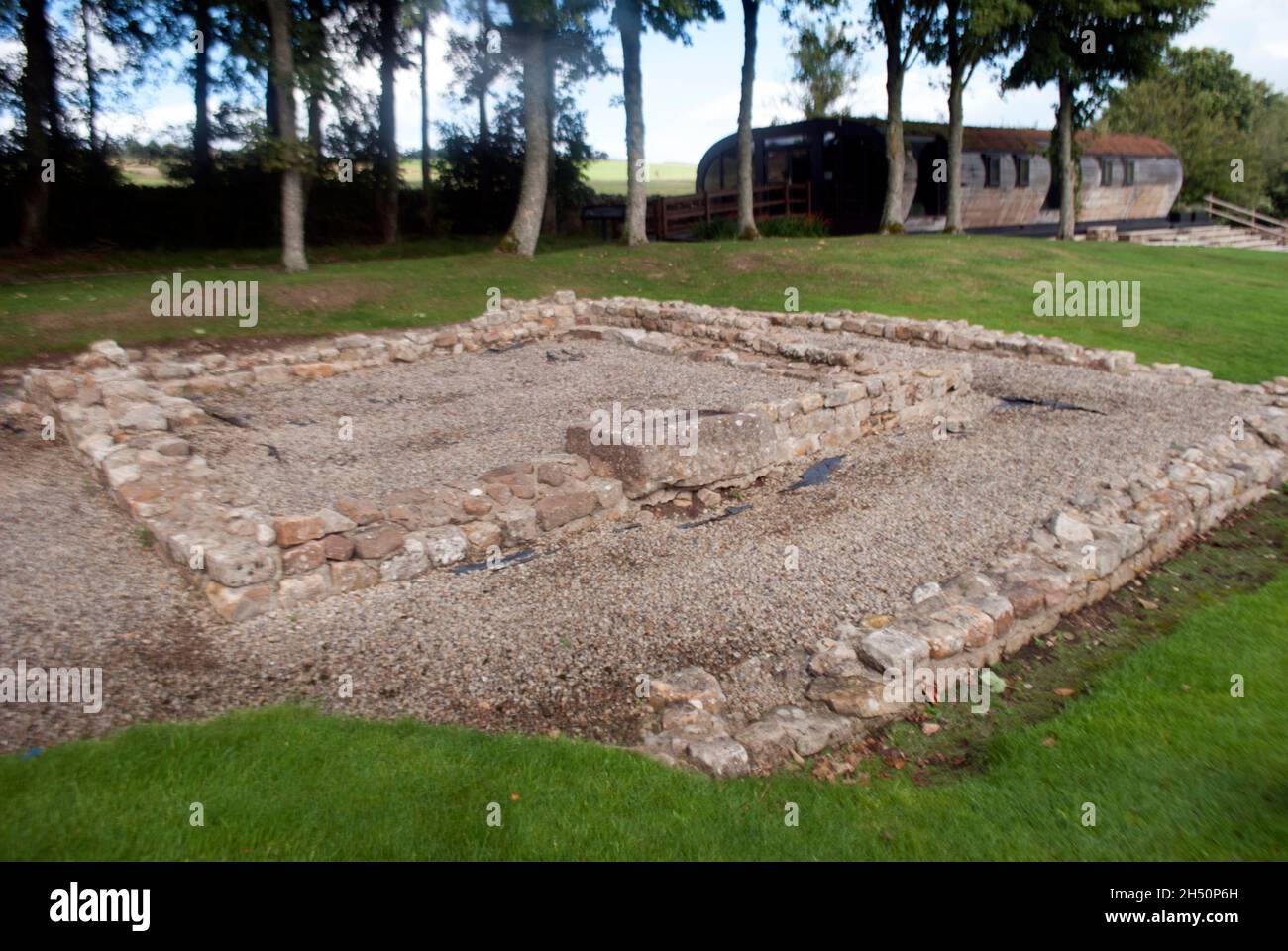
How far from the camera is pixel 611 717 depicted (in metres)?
6.39

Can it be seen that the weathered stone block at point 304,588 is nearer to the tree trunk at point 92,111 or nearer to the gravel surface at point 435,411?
the gravel surface at point 435,411

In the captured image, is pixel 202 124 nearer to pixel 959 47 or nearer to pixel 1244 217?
pixel 959 47

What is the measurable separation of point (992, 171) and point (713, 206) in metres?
12.0

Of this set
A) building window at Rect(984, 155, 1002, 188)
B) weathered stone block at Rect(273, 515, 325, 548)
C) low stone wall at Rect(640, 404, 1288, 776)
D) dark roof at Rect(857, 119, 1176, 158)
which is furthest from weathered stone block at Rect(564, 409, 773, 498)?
building window at Rect(984, 155, 1002, 188)

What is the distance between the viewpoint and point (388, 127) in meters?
33.3

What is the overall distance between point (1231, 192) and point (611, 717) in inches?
2542

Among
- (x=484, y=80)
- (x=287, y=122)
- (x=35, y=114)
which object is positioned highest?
(x=484, y=80)

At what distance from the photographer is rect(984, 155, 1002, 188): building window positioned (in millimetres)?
39625

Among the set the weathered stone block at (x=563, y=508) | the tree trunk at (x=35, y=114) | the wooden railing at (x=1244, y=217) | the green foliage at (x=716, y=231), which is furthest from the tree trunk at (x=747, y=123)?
the wooden railing at (x=1244, y=217)

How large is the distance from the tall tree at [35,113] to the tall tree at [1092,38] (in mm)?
28200

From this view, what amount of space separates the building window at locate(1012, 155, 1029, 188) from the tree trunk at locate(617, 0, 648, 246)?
20.4 m

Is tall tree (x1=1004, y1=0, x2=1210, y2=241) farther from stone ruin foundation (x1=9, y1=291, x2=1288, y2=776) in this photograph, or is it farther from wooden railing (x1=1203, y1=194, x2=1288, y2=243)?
wooden railing (x1=1203, y1=194, x2=1288, y2=243)

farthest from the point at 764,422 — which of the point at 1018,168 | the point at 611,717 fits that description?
the point at 1018,168

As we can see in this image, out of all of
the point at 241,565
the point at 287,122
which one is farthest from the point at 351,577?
the point at 287,122
